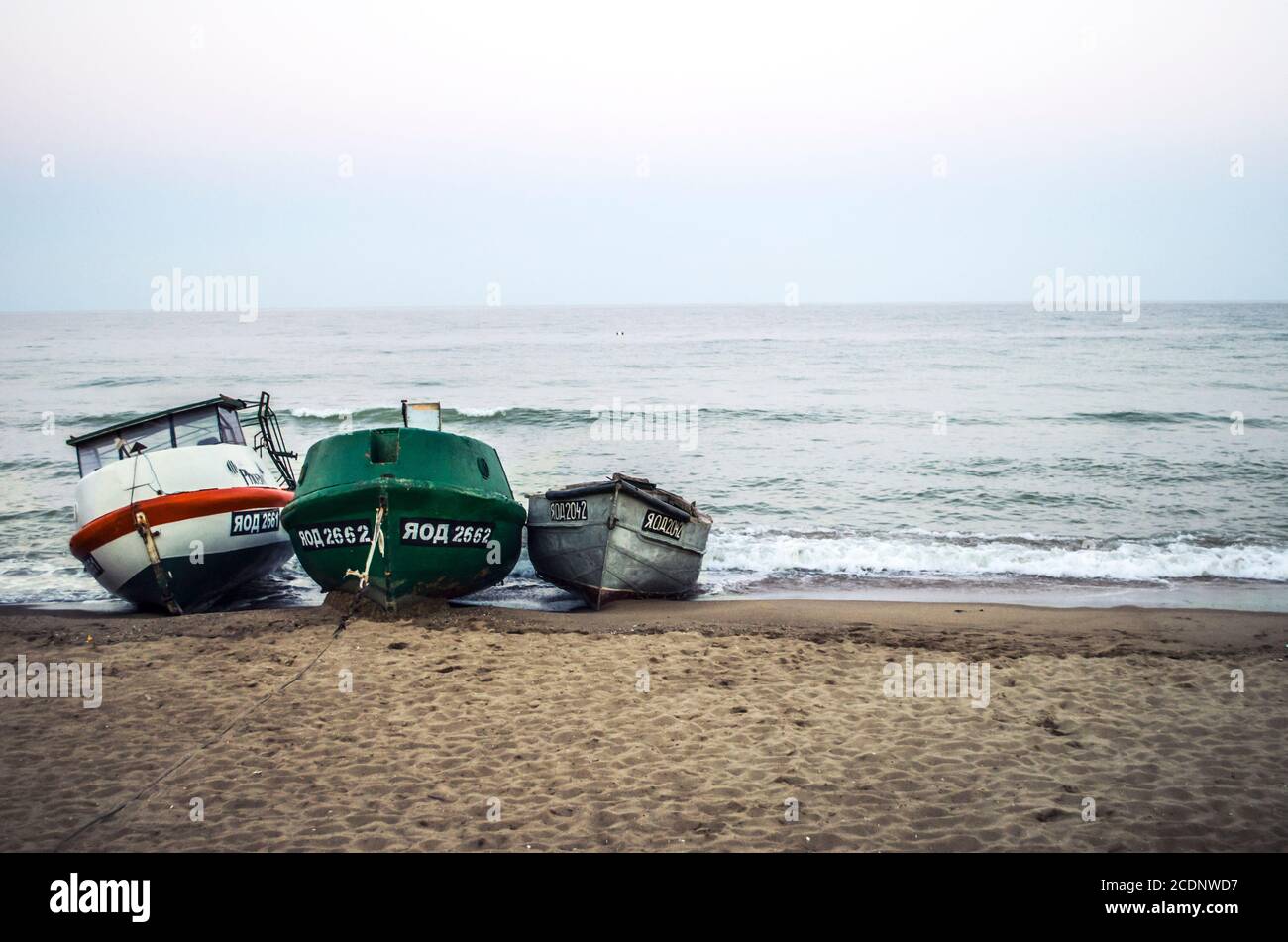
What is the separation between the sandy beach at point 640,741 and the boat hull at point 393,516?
69 cm

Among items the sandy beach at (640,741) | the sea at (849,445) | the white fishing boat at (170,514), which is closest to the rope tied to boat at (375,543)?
the sandy beach at (640,741)

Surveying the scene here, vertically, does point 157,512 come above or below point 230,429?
below

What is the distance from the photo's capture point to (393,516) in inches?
449

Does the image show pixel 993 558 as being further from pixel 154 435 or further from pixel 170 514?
pixel 154 435

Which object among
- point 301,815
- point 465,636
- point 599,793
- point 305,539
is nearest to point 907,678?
point 599,793

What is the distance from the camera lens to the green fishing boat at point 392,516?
1143 centimetres

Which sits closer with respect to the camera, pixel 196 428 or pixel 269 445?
pixel 196 428

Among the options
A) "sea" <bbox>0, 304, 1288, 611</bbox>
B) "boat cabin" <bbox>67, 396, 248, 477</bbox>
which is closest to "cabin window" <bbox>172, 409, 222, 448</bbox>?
"boat cabin" <bbox>67, 396, 248, 477</bbox>

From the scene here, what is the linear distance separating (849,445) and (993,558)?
1208 cm

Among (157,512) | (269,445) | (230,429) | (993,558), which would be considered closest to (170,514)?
(157,512)

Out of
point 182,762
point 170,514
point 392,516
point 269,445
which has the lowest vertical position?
point 182,762

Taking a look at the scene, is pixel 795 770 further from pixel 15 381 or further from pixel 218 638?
pixel 15 381

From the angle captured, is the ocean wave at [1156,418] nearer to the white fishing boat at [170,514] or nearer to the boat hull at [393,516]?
the boat hull at [393,516]

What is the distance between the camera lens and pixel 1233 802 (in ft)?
20.9
